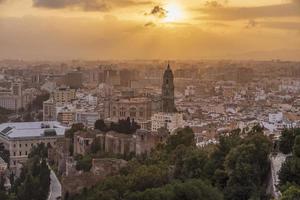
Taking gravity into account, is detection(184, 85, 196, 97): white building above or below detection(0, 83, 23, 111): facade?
above

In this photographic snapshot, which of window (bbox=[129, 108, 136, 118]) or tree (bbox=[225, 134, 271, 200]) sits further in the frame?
window (bbox=[129, 108, 136, 118])

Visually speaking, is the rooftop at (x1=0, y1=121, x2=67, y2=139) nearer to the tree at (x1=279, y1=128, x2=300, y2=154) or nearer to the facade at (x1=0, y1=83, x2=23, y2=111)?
the facade at (x1=0, y1=83, x2=23, y2=111)

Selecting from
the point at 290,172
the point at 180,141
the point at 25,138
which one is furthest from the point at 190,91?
the point at 290,172

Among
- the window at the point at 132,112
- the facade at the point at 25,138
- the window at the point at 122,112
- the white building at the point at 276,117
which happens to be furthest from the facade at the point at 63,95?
the white building at the point at 276,117

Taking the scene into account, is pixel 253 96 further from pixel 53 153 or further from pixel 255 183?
pixel 255 183

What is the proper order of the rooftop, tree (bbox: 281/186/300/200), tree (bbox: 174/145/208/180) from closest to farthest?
tree (bbox: 281/186/300/200)
tree (bbox: 174/145/208/180)
the rooftop

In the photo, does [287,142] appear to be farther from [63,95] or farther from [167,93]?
[63,95]

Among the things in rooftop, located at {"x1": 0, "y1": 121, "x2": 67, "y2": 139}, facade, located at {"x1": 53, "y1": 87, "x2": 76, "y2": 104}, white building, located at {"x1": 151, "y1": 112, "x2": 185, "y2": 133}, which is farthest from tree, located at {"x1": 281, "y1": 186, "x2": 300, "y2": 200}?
facade, located at {"x1": 53, "y1": 87, "x2": 76, "y2": 104}
